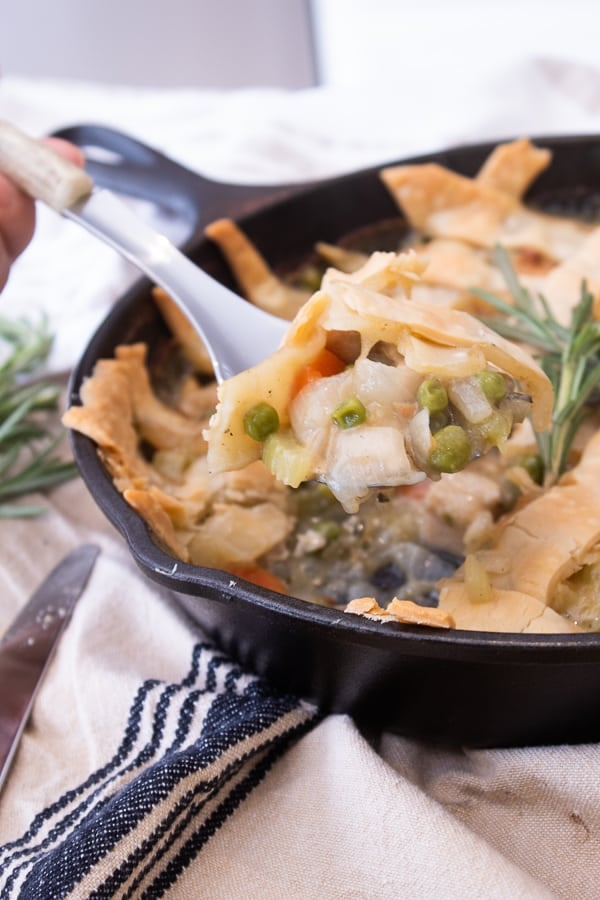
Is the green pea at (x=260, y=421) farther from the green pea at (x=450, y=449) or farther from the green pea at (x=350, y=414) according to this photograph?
the green pea at (x=450, y=449)

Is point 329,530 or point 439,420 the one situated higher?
point 439,420

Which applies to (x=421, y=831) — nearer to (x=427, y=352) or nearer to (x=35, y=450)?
(x=427, y=352)

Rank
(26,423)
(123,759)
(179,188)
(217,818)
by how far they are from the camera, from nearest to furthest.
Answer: (217,818)
(123,759)
(26,423)
(179,188)

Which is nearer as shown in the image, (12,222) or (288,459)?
(288,459)

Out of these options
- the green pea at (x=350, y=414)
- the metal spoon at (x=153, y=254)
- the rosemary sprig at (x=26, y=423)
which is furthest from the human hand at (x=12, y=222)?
the green pea at (x=350, y=414)

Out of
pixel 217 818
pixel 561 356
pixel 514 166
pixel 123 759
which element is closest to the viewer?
pixel 217 818

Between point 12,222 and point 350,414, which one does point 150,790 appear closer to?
point 350,414

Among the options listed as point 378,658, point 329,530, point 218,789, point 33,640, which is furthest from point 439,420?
point 33,640

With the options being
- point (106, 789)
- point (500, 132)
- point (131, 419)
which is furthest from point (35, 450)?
point (500, 132)

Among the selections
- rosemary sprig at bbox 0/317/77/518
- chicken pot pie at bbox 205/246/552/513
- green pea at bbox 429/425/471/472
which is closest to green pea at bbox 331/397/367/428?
chicken pot pie at bbox 205/246/552/513
